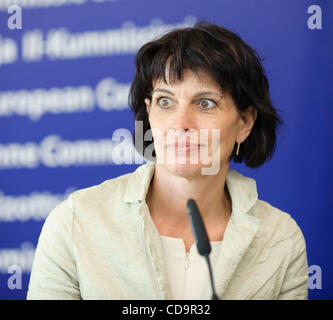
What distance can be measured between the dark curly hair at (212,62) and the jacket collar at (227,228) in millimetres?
197

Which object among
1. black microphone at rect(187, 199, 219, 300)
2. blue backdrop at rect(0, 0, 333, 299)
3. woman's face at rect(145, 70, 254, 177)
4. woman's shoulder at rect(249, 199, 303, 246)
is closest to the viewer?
black microphone at rect(187, 199, 219, 300)

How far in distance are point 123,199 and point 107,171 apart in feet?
2.41

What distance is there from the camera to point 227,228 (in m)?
1.12

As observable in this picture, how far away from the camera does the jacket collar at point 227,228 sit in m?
1.03

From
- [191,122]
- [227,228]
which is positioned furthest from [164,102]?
[227,228]

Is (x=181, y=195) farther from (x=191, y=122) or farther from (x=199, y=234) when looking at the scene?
(x=199, y=234)

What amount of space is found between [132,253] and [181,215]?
0.16m

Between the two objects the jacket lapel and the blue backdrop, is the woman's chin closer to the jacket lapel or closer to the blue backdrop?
the jacket lapel

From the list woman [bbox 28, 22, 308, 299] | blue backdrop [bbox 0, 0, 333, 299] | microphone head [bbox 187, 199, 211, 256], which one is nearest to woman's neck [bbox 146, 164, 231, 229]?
woman [bbox 28, 22, 308, 299]

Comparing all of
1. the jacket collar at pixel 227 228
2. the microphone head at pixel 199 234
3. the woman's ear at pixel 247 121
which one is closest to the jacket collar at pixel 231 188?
the jacket collar at pixel 227 228

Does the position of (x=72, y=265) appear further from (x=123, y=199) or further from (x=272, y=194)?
(x=272, y=194)

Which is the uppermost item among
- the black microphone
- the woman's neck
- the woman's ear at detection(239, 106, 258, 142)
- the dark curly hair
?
the dark curly hair

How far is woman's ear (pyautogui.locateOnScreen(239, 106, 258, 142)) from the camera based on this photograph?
3.86 feet

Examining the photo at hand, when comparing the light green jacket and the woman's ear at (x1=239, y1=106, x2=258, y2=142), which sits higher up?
the woman's ear at (x1=239, y1=106, x2=258, y2=142)
